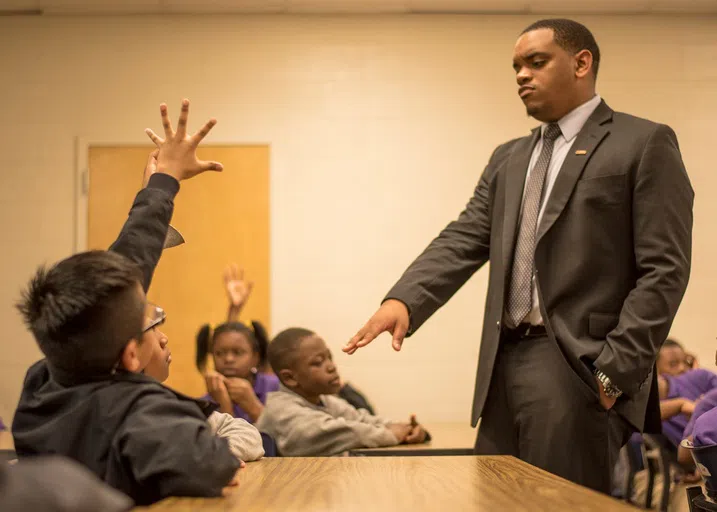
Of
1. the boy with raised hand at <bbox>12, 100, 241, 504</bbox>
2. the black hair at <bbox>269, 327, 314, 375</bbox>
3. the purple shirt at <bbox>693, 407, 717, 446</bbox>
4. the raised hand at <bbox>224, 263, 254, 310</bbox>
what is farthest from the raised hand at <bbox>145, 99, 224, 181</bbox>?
the raised hand at <bbox>224, 263, 254, 310</bbox>

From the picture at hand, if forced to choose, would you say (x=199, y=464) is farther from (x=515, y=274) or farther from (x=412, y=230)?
(x=412, y=230)

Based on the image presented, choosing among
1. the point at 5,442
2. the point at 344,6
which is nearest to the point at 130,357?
the point at 5,442

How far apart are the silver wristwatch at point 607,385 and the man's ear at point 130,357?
3.96 feet

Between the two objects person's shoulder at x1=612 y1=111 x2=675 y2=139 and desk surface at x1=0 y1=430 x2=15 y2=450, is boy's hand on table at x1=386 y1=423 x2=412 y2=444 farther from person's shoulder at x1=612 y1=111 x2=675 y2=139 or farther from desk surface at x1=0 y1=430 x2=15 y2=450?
person's shoulder at x1=612 y1=111 x2=675 y2=139

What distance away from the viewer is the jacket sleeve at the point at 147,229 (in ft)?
4.84

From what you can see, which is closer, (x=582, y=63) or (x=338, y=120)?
(x=582, y=63)

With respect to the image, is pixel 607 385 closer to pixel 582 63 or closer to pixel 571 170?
pixel 571 170

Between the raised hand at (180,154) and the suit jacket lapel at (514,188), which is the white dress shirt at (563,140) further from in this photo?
the raised hand at (180,154)

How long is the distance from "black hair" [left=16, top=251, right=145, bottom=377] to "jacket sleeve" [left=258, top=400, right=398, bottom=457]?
1997 millimetres

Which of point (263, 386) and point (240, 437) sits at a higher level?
point (240, 437)

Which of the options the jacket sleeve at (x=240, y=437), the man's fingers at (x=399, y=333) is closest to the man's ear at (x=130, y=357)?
the jacket sleeve at (x=240, y=437)

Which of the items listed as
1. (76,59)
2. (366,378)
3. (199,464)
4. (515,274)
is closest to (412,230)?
(366,378)

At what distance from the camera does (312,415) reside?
328 cm

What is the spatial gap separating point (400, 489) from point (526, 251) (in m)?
1.22
